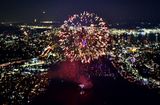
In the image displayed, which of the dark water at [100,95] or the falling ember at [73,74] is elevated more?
the falling ember at [73,74]

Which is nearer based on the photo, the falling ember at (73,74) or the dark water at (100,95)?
the dark water at (100,95)

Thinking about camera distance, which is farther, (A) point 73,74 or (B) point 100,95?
(A) point 73,74

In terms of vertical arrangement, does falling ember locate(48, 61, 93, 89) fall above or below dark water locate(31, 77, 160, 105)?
above

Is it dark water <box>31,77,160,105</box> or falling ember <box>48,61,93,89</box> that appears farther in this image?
falling ember <box>48,61,93,89</box>

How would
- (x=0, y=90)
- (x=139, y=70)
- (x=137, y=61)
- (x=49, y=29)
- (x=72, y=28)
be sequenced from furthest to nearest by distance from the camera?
(x=49, y=29) → (x=137, y=61) → (x=139, y=70) → (x=72, y=28) → (x=0, y=90)

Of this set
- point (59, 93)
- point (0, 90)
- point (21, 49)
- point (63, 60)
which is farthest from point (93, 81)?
point (21, 49)

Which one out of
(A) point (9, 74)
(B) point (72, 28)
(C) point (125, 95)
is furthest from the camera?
(A) point (9, 74)

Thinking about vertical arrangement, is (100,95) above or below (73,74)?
below

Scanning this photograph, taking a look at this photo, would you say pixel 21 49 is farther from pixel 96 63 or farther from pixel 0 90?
pixel 0 90
